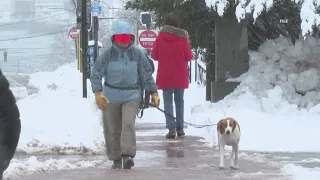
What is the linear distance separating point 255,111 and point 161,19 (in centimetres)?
406

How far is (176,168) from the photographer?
8758 millimetres

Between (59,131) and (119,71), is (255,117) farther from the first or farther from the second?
(119,71)

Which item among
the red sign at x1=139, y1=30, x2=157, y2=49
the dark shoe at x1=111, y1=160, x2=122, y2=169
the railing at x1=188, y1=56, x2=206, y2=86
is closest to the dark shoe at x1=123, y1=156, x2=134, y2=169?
the dark shoe at x1=111, y1=160, x2=122, y2=169

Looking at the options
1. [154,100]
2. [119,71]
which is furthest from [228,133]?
[119,71]

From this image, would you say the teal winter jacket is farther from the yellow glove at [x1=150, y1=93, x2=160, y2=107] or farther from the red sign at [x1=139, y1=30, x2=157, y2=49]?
the red sign at [x1=139, y1=30, x2=157, y2=49]

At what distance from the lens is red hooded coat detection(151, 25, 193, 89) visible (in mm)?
11727

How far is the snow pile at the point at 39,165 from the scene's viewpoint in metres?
8.16

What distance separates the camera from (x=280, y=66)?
14.6m

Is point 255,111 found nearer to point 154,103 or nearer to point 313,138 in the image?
point 313,138

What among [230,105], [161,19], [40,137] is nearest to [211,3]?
[230,105]

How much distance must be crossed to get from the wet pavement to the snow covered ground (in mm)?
312

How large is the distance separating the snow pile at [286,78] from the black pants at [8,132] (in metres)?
10.5

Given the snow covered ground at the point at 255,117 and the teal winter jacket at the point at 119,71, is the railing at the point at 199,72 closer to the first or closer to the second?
the snow covered ground at the point at 255,117

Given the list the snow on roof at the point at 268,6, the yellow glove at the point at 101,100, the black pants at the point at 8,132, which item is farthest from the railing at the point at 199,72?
the black pants at the point at 8,132
